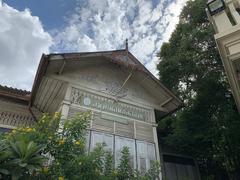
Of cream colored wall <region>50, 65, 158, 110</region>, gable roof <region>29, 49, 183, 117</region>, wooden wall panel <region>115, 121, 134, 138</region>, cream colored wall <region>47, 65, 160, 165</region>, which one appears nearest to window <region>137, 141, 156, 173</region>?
cream colored wall <region>47, 65, 160, 165</region>

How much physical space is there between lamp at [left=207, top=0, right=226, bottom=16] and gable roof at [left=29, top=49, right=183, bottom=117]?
3244mm

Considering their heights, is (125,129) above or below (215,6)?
below

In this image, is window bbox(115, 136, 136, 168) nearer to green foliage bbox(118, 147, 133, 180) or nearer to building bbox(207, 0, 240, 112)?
green foliage bbox(118, 147, 133, 180)

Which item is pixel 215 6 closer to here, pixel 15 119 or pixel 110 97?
pixel 110 97

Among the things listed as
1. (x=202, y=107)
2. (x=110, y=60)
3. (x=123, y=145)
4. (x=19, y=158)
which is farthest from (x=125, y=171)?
(x=202, y=107)

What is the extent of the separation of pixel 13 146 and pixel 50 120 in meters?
1.18

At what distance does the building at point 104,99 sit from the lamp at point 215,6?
325cm

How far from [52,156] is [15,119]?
343 cm

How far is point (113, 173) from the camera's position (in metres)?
4.81

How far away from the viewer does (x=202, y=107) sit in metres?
9.48

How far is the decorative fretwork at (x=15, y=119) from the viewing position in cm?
714

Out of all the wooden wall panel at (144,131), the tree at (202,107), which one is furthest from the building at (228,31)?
the tree at (202,107)

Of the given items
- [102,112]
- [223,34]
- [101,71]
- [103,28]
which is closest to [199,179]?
[102,112]

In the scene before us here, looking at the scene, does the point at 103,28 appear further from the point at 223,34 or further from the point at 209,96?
the point at 223,34
